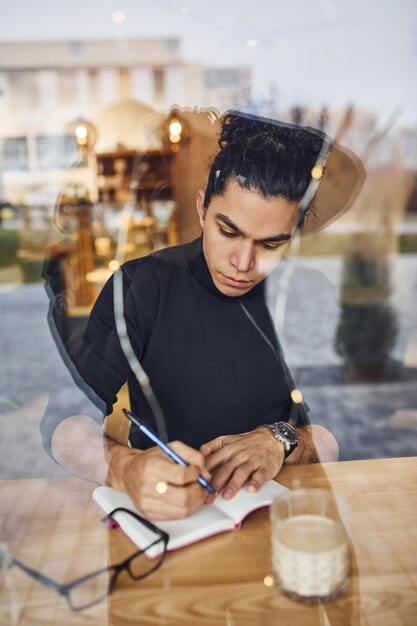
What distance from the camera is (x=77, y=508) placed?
30.5 inches

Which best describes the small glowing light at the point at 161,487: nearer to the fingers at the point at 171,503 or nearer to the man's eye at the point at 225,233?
the fingers at the point at 171,503

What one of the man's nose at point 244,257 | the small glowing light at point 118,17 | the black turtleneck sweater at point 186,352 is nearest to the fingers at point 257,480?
the black turtleneck sweater at point 186,352

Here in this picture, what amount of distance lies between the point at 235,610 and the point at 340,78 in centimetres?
177

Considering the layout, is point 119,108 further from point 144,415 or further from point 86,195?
point 144,415

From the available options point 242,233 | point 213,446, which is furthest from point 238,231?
point 213,446

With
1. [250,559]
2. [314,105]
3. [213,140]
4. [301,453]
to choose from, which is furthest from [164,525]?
[314,105]

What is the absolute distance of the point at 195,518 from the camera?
0.71 metres

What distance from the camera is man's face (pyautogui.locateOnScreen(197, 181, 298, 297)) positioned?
929 millimetres

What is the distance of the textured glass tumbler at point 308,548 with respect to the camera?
60cm

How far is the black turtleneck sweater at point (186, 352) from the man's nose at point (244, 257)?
75mm

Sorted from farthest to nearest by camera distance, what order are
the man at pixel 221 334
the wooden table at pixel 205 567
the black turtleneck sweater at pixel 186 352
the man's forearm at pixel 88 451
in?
the black turtleneck sweater at pixel 186 352 → the man at pixel 221 334 → the man's forearm at pixel 88 451 → the wooden table at pixel 205 567

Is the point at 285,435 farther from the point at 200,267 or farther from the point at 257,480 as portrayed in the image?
the point at 200,267

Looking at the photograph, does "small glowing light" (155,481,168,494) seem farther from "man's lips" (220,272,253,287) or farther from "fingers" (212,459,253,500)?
"man's lips" (220,272,253,287)

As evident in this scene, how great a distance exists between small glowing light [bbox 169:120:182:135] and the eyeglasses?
0.83m
